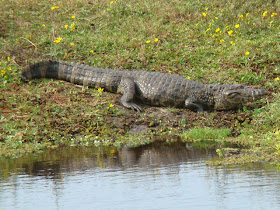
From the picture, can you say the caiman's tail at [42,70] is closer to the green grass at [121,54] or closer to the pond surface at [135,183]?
the green grass at [121,54]

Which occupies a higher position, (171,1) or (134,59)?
(171,1)

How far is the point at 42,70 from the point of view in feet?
35.0

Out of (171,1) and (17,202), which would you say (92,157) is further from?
(171,1)

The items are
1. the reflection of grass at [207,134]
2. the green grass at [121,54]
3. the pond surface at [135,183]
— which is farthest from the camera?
the green grass at [121,54]

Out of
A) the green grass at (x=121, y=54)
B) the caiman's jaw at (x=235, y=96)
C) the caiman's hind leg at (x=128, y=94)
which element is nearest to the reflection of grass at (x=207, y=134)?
the green grass at (x=121, y=54)

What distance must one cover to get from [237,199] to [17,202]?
213 centimetres

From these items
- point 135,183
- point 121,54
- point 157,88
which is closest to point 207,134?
point 157,88

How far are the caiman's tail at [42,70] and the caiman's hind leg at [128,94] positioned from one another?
1.63 meters

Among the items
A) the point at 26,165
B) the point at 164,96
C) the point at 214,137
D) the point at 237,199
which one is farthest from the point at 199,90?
the point at 237,199

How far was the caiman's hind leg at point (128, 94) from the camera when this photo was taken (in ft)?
31.5

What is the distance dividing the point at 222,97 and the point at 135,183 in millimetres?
4743

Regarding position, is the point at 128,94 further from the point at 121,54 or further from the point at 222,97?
the point at 121,54

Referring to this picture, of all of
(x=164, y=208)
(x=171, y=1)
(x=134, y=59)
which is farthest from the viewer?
(x=171, y=1)

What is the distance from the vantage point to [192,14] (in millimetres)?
13727
